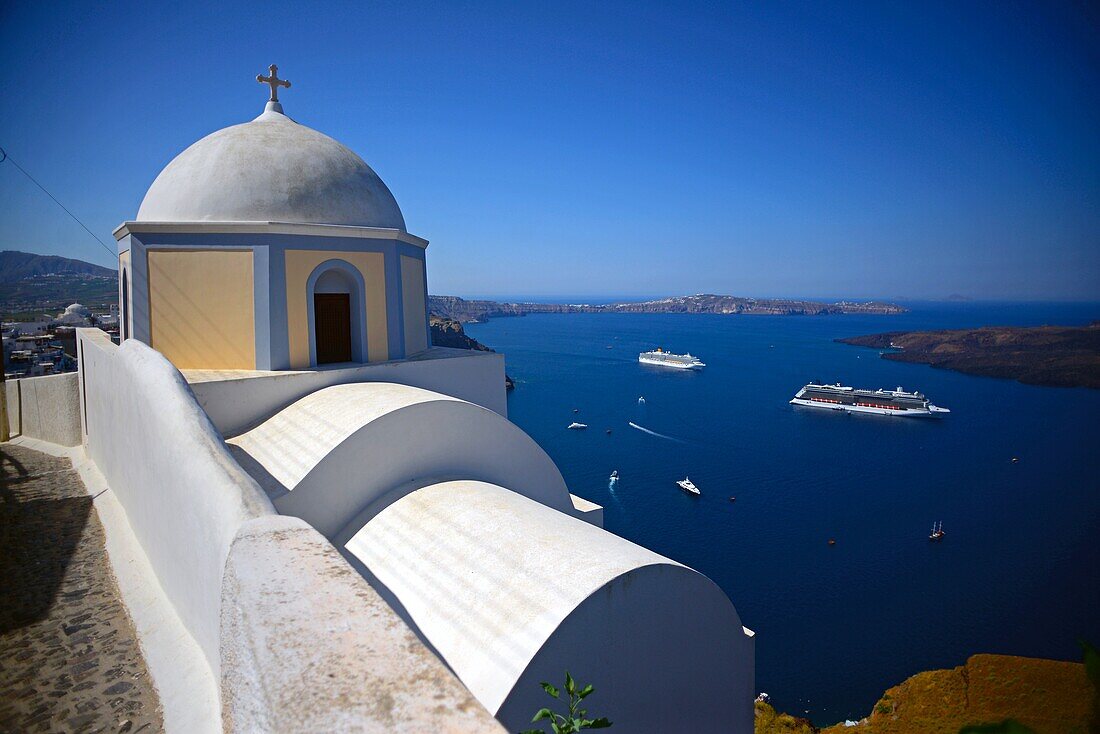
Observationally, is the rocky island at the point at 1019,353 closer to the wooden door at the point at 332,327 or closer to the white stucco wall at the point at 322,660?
the wooden door at the point at 332,327

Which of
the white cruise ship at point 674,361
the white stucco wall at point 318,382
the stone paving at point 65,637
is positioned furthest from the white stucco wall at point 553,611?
the white cruise ship at point 674,361

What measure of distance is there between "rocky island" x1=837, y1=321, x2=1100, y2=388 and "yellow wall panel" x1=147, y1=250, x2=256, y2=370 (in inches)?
2575

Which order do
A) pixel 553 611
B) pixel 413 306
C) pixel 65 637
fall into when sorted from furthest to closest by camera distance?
pixel 413 306 → pixel 553 611 → pixel 65 637

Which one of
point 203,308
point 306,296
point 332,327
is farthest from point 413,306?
point 203,308

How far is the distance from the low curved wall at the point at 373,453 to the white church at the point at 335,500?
22mm

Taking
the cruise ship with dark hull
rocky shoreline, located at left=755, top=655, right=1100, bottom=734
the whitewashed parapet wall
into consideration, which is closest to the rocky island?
the cruise ship with dark hull

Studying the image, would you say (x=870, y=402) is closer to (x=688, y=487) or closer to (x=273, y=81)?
Result: (x=688, y=487)

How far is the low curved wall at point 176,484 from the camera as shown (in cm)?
282

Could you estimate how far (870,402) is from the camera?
4350 centimetres

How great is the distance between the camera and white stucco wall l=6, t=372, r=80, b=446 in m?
9.33

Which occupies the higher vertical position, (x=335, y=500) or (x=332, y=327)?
(x=332, y=327)

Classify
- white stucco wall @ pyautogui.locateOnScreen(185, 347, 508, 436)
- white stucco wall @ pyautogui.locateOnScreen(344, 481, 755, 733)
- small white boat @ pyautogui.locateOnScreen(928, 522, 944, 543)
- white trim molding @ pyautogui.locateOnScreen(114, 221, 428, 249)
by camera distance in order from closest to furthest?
white stucco wall @ pyautogui.locateOnScreen(344, 481, 755, 733)
white stucco wall @ pyautogui.locateOnScreen(185, 347, 508, 436)
white trim molding @ pyautogui.locateOnScreen(114, 221, 428, 249)
small white boat @ pyautogui.locateOnScreen(928, 522, 944, 543)

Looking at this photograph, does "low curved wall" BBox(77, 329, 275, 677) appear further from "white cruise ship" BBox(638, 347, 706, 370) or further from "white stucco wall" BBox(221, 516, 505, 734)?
"white cruise ship" BBox(638, 347, 706, 370)

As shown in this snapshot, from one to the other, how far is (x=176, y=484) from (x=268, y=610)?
219 cm
